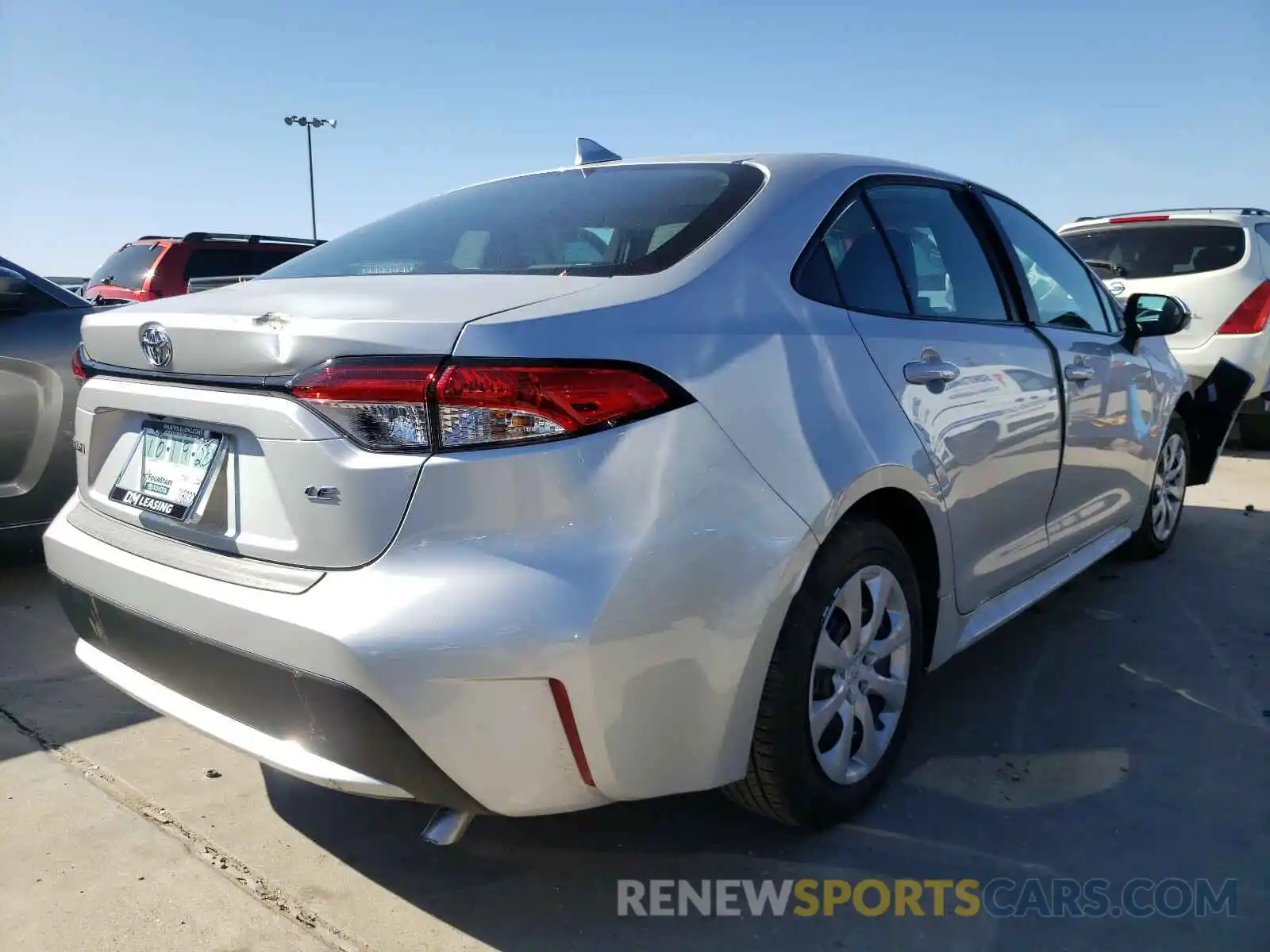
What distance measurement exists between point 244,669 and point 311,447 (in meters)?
0.43

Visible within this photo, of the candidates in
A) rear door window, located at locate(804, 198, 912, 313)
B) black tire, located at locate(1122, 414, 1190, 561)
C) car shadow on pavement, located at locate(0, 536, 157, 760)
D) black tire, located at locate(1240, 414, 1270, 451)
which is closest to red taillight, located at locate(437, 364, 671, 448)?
rear door window, located at locate(804, 198, 912, 313)

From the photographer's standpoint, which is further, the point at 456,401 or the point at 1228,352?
the point at 1228,352

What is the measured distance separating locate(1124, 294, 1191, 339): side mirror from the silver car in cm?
402

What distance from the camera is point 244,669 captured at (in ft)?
5.87

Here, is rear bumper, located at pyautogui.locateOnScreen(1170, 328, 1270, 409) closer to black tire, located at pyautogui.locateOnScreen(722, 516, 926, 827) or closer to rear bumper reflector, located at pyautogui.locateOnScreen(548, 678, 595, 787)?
black tire, located at pyautogui.locateOnScreen(722, 516, 926, 827)

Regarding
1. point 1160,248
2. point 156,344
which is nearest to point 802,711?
point 156,344

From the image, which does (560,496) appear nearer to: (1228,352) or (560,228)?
(560,228)

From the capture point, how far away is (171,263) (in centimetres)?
1011

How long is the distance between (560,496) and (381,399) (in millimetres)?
330

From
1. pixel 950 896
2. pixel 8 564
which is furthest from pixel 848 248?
pixel 8 564

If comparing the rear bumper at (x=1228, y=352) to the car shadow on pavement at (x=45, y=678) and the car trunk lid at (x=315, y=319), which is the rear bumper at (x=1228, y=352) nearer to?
the car trunk lid at (x=315, y=319)

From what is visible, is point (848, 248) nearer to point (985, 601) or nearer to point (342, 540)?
point (985, 601)

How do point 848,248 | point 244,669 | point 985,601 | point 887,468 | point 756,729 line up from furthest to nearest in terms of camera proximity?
point 985,601 → point 848,248 → point 887,468 → point 756,729 → point 244,669

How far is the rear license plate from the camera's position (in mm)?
1894
